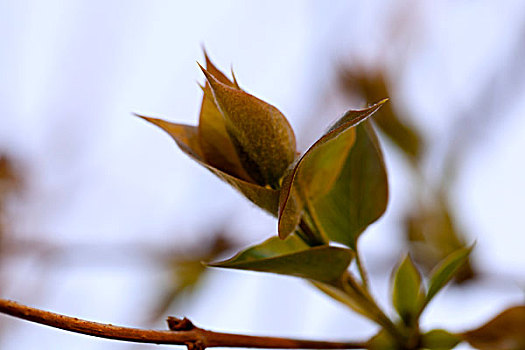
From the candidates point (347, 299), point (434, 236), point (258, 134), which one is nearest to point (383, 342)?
point (347, 299)

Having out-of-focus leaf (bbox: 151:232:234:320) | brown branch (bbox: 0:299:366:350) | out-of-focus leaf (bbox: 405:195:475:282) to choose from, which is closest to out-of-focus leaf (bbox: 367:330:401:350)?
brown branch (bbox: 0:299:366:350)

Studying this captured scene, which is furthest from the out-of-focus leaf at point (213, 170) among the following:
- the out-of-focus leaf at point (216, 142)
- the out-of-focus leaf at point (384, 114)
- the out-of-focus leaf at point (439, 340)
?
the out-of-focus leaf at point (384, 114)

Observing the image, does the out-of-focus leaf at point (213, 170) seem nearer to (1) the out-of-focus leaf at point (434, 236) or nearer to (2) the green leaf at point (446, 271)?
(2) the green leaf at point (446, 271)

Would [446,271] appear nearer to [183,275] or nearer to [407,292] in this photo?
[407,292]

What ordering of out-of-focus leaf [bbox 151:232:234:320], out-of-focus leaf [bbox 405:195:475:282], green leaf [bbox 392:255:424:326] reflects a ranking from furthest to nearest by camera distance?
1. out-of-focus leaf [bbox 151:232:234:320]
2. out-of-focus leaf [bbox 405:195:475:282]
3. green leaf [bbox 392:255:424:326]

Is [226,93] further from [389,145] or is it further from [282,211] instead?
[389,145]

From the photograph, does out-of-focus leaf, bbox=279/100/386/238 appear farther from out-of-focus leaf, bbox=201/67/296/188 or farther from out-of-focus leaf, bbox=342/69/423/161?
out-of-focus leaf, bbox=342/69/423/161

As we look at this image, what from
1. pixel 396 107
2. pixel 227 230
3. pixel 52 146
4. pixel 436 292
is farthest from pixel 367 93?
pixel 52 146
